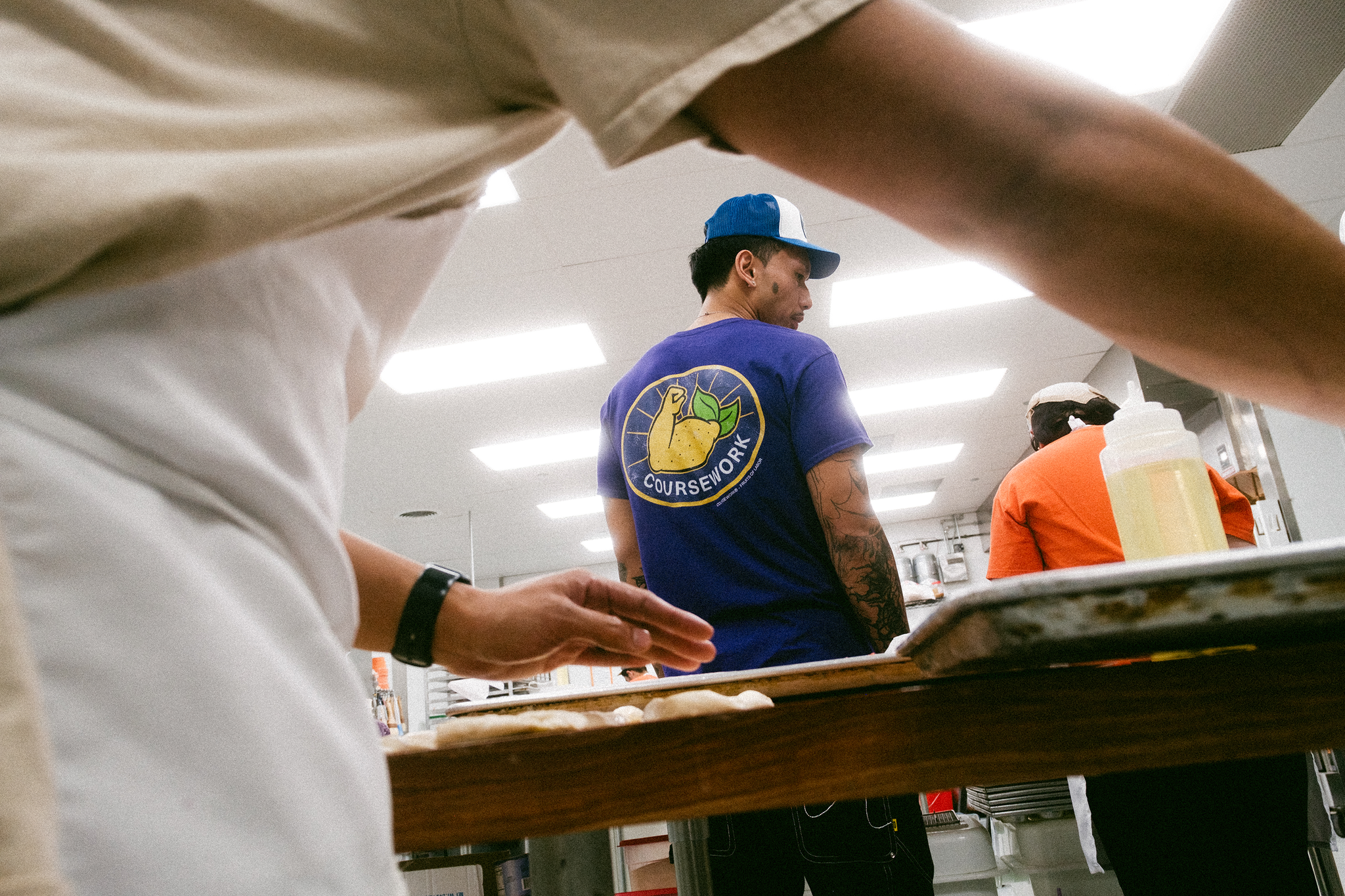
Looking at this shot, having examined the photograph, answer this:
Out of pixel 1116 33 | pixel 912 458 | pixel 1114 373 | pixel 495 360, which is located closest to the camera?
pixel 1116 33

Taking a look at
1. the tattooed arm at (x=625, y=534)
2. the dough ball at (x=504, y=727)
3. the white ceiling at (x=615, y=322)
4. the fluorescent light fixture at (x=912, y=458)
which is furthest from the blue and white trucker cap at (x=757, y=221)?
the fluorescent light fixture at (x=912, y=458)

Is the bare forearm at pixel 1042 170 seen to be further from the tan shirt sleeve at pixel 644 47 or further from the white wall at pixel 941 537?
the white wall at pixel 941 537

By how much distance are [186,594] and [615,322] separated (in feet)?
14.4

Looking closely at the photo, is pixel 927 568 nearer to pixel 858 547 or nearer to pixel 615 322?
pixel 615 322

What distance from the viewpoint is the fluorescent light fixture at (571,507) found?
7.81m

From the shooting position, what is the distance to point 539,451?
6383 mm

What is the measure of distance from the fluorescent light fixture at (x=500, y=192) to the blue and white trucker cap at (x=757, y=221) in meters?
1.56

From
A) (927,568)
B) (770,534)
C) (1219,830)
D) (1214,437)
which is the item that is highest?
(927,568)

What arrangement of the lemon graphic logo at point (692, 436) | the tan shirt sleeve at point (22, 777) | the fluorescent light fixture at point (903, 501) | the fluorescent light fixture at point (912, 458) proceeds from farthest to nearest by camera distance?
the fluorescent light fixture at point (903, 501)
the fluorescent light fixture at point (912, 458)
the lemon graphic logo at point (692, 436)
the tan shirt sleeve at point (22, 777)

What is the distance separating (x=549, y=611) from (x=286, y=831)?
1.31ft

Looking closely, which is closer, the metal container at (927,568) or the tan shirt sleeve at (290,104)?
the tan shirt sleeve at (290,104)

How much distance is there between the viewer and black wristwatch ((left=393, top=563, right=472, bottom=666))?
0.68 metres

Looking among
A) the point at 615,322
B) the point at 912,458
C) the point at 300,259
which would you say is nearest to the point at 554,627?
the point at 300,259

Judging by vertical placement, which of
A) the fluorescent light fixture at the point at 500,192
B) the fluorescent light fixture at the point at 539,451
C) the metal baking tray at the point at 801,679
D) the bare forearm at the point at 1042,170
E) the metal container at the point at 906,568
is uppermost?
the fluorescent light fixture at the point at 539,451
